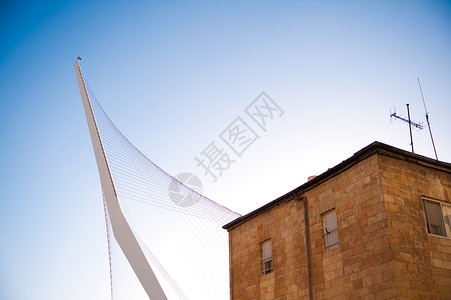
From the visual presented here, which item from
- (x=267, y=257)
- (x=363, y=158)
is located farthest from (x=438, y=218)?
(x=267, y=257)

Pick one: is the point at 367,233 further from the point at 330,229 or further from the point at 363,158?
the point at 363,158

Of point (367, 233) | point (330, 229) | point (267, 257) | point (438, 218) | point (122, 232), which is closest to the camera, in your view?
point (367, 233)

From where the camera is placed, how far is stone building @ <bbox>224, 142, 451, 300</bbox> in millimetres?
12234

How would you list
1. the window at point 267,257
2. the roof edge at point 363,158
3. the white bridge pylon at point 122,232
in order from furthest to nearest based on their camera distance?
the window at point 267,257 < the white bridge pylon at point 122,232 < the roof edge at point 363,158

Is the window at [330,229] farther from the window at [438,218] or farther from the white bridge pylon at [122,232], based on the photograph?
the white bridge pylon at [122,232]

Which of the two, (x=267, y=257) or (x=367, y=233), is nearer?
(x=367, y=233)

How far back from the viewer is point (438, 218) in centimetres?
1359

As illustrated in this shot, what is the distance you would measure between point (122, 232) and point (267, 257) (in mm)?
5476

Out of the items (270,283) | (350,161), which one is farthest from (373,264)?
(270,283)

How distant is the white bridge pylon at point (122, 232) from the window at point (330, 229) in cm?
580

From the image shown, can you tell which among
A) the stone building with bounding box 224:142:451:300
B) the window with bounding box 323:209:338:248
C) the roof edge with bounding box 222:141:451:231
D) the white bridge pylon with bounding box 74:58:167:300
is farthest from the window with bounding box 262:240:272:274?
the white bridge pylon with bounding box 74:58:167:300

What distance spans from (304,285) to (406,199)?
4.31m

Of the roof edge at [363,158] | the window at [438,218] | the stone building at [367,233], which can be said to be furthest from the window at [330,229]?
the window at [438,218]

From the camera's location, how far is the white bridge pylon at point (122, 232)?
15609 millimetres
